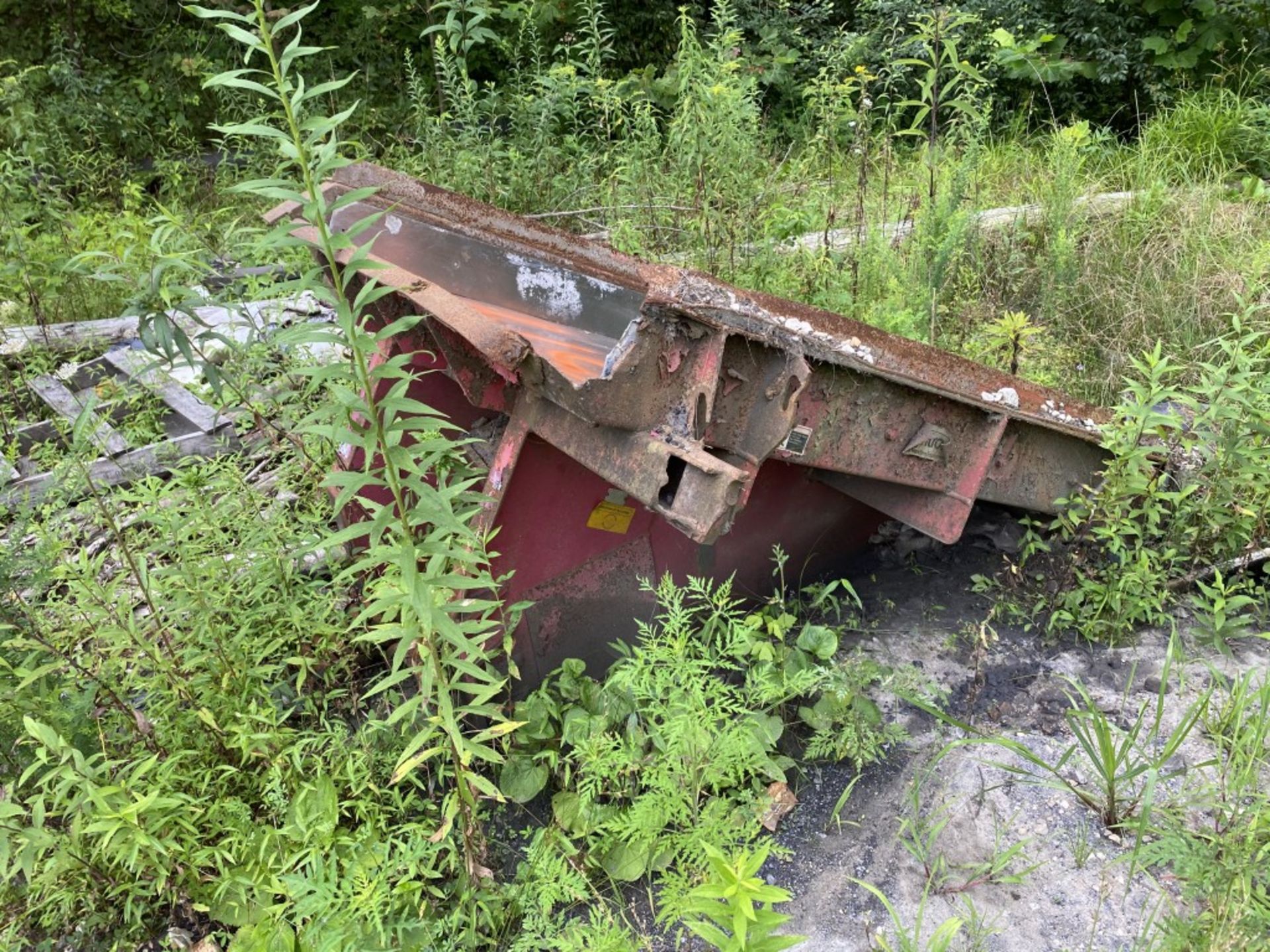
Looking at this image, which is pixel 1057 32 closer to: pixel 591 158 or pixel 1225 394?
pixel 591 158

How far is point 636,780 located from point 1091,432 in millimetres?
1769

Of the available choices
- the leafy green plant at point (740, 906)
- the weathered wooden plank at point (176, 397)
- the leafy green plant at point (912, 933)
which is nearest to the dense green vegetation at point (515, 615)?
the leafy green plant at point (740, 906)

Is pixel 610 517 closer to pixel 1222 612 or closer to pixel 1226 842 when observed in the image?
pixel 1226 842

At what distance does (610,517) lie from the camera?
2.47 meters

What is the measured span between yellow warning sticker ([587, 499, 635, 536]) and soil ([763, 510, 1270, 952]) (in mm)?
879

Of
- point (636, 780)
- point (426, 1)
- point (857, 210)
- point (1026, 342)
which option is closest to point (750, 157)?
point (857, 210)

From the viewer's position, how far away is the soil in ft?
6.42

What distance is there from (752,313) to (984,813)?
142 centimetres

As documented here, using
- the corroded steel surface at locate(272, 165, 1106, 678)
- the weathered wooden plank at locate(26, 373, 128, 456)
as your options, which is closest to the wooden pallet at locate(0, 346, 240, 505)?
the weathered wooden plank at locate(26, 373, 128, 456)

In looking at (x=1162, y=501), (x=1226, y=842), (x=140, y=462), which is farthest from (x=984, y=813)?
(x=140, y=462)

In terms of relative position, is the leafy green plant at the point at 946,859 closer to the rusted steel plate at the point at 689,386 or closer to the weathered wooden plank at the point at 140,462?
the rusted steel plate at the point at 689,386

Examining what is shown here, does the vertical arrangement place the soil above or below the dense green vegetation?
below

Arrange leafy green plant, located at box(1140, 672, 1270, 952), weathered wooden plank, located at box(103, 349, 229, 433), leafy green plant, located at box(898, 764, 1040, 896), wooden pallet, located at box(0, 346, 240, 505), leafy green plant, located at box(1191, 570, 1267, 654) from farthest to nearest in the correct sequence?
weathered wooden plank, located at box(103, 349, 229, 433)
wooden pallet, located at box(0, 346, 240, 505)
leafy green plant, located at box(1191, 570, 1267, 654)
leafy green plant, located at box(898, 764, 1040, 896)
leafy green plant, located at box(1140, 672, 1270, 952)

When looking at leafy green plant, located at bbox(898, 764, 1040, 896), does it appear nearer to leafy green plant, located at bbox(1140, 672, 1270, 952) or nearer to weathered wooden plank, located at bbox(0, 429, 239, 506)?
leafy green plant, located at bbox(1140, 672, 1270, 952)
